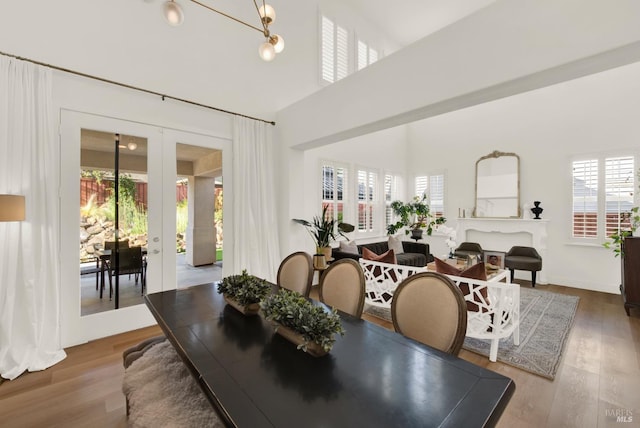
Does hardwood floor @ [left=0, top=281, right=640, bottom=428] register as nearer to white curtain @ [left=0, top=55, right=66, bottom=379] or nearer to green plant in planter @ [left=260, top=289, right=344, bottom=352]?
white curtain @ [left=0, top=55, right=66, bottom=379]

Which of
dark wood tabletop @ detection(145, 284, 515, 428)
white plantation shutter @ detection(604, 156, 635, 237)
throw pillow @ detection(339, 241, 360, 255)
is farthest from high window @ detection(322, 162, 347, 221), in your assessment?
white plantation shutter @ detection(604, 156, 635, 237)

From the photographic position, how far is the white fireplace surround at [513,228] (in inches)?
209

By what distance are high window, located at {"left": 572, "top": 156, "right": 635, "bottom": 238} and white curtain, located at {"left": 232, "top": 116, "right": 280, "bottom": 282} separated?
17.8 feet

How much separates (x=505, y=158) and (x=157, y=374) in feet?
22.3

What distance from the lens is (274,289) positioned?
2.18 meters

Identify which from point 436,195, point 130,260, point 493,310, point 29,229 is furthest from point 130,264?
point 436,195

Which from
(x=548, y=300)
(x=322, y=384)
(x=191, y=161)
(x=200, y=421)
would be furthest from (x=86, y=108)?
(x=548, y=300)

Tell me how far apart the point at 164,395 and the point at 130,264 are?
2193 mm

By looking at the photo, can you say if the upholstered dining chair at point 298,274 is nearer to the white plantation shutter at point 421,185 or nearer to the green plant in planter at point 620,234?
the green plant in planter at point 620,234

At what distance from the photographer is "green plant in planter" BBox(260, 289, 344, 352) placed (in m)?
1.16

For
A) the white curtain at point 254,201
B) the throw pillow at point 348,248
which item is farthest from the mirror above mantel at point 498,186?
the white curtain at point 254,201

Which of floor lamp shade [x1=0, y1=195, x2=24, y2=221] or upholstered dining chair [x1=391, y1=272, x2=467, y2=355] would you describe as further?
floor lamp shade [x1=0, y1=195, x2=24, y2=221]

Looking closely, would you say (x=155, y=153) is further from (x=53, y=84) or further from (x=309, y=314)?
(x=309, y=314)

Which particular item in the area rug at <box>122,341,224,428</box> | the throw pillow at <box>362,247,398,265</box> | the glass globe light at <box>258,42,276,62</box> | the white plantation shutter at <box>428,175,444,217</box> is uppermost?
the glass globe light at <box>258,42,276,62</box>
